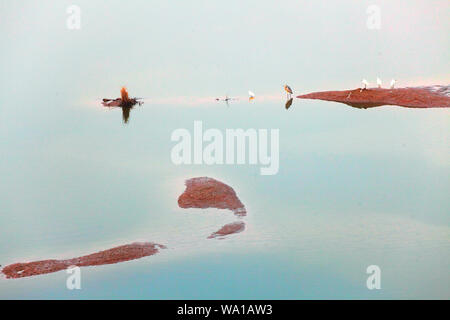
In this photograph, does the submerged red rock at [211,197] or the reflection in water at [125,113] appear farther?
the reflection in water at [125,113]

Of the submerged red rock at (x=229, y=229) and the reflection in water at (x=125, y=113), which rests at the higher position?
the reflection in water at (x=125, y=113)

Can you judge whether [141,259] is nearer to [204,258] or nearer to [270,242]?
[204,258]

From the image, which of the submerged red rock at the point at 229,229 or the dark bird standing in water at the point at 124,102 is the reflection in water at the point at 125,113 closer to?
the dark bird standing in water at the point at 124,102

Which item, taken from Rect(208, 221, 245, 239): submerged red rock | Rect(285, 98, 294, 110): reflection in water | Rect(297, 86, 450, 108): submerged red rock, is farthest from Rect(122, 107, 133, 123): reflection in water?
Rect(208, 221, 245, 239): submerged red rock

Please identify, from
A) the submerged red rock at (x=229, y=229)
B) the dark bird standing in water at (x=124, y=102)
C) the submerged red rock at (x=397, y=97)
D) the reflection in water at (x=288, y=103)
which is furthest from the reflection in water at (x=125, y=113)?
the submerged red rock at (x=229, y=229)

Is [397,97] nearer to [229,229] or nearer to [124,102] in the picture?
[124,102]

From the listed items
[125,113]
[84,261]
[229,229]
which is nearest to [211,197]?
[229,229]

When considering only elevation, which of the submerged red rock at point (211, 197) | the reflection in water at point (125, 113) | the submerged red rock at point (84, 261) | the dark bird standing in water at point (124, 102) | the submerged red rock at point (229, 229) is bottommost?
the submerged red rock at point (84, 261)
